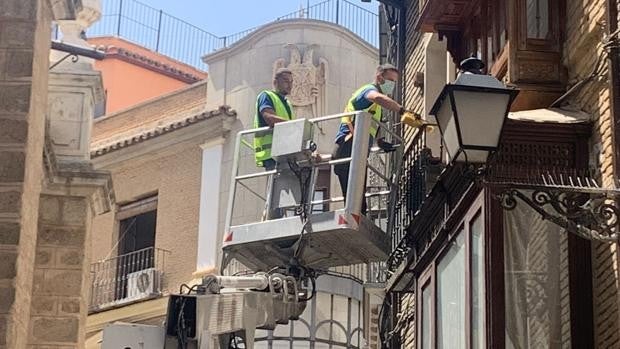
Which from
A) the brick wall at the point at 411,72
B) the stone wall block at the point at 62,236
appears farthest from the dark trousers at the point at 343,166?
the stone wall block at the point at 62,236

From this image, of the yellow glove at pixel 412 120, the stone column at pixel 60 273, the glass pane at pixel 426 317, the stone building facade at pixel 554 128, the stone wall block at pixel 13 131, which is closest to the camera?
the stone building facade at pixel 554 128

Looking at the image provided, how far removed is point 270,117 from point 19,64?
250 cm

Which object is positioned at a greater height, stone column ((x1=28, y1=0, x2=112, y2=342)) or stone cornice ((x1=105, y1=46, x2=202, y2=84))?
stone cornice ((x1=105, y1=46, x2=202, y2=84))

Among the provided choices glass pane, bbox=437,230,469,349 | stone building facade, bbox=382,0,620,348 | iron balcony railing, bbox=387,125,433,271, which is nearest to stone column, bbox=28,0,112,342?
iron balcony railing, bbox=387,125,433,271

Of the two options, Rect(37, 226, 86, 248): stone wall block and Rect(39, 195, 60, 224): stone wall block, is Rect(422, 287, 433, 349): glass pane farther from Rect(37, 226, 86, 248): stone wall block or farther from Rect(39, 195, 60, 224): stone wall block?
Rect(39, 195, 60, 224): stone wall block

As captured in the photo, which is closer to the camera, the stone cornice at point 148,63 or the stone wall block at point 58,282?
the stone wall block at point 58,282

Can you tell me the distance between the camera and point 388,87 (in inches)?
600

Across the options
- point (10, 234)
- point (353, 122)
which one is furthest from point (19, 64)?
point (353, 122)

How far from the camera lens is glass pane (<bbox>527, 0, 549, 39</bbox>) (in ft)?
32.6

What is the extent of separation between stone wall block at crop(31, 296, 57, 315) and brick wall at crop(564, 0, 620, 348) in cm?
719

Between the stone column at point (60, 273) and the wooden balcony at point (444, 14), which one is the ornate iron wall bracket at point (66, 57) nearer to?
the stone column at point (60, 273)

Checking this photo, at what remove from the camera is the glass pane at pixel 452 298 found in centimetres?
928

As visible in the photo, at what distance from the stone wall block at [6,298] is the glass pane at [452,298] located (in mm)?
4089

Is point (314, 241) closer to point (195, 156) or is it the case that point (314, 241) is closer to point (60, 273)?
point (60, 273)
